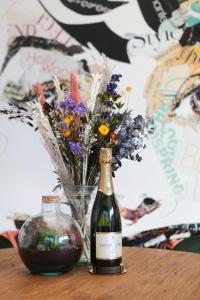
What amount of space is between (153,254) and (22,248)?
Answer: 1.67ft

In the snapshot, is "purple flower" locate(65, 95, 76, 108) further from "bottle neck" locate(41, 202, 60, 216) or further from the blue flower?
"bottle neck" locate(41, 202, 60, 216)

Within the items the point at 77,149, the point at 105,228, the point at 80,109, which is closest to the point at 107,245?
the point at 105,228

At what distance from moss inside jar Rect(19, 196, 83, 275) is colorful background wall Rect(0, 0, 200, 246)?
3.03 ft

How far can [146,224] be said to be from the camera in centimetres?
229

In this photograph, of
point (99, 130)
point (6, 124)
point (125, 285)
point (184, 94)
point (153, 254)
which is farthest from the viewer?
point (6, 124)

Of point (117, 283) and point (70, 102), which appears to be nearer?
point (117, 283)

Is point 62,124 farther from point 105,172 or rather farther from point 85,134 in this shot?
point 105,172

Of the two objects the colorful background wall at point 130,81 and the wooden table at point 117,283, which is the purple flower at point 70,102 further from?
the colorful background wall at point 130,81

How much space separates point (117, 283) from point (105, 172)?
1.01 feet

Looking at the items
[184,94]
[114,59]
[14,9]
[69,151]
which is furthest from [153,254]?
[14,9]

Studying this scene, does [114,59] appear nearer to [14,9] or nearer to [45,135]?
[14,9]

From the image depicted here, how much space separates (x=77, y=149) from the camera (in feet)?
4.59

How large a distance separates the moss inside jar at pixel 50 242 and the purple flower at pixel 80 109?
25cm

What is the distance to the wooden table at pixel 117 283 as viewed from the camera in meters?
1.20
